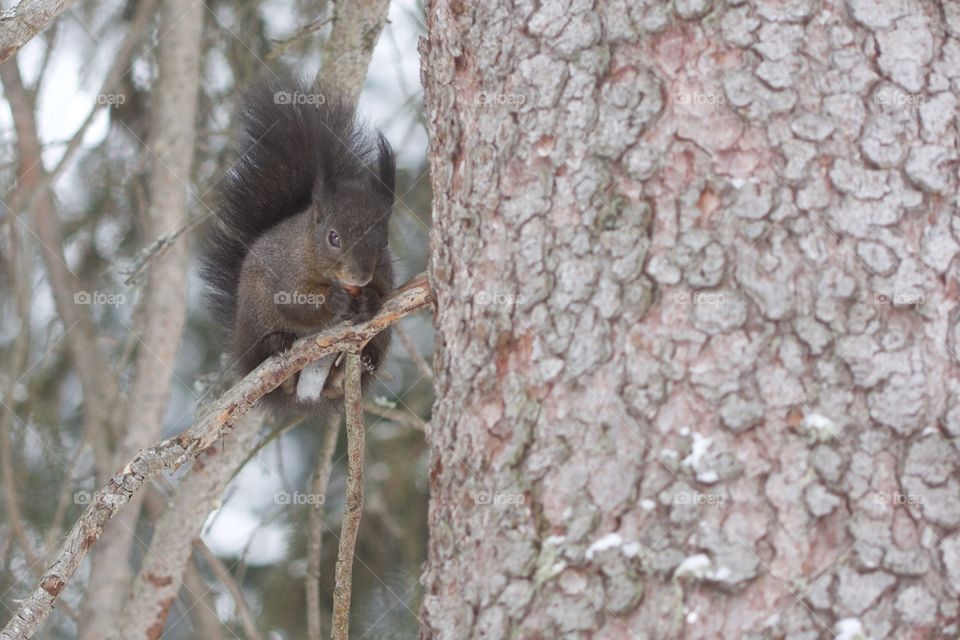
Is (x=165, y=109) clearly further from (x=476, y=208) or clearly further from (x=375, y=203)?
(x=476, y=208)

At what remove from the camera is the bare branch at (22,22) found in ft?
4.71

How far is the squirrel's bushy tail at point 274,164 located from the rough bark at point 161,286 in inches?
6.2

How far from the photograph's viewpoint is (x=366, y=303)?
234cm

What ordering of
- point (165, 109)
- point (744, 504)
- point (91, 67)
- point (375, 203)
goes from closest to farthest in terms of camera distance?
1. point (744, 504)
2. point (375, 203)
3. point (165, 109)
4. point (91, 67)

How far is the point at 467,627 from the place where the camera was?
46.1 inches

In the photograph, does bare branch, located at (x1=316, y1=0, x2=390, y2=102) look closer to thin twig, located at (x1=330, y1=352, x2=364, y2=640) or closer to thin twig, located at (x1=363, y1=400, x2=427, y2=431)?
thin twig, located at (x1=363, y1=400, x2=427, y2=431)

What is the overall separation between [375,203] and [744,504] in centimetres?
159

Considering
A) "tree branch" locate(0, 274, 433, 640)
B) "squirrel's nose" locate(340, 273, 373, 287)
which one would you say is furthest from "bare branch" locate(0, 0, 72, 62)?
"squirrel's nose" locate(340, 273, 373, 287)

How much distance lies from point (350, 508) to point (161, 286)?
1558 mm

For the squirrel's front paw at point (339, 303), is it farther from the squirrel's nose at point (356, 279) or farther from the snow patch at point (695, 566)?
the snow patch at point (695, 566)

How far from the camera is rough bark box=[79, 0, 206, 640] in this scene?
2811mm

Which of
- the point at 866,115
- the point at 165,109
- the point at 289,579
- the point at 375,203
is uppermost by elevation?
the point at 165,109

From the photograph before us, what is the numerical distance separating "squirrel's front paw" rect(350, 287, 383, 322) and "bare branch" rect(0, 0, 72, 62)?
3.00 ft

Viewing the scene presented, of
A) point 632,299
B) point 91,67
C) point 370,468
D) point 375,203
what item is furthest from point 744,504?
point 91,67
